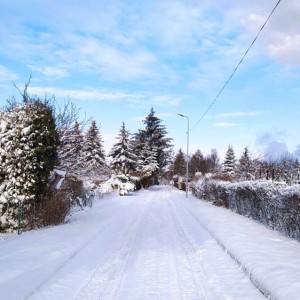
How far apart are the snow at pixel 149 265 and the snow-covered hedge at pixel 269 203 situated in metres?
0.68

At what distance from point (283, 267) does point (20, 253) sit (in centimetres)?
563

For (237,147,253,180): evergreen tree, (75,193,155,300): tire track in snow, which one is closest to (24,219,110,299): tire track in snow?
(75,193,155,300): tire track in snow

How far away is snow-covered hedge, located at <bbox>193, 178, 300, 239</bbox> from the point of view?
11.9 meters

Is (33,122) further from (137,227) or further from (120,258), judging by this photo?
(120,258)

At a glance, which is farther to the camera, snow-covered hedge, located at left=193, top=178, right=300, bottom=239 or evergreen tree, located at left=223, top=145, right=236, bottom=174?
evergreen tree, located at left=223, top=145, right=236, bottom=174

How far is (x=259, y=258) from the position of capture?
339 inches

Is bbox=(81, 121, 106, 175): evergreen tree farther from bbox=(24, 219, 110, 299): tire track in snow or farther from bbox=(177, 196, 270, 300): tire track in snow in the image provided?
bbox=(177, 196, 270, 300): tire track in snow

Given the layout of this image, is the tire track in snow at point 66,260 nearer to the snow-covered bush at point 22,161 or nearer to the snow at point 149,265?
the snow at point 149,265

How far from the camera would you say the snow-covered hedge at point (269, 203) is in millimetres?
11898

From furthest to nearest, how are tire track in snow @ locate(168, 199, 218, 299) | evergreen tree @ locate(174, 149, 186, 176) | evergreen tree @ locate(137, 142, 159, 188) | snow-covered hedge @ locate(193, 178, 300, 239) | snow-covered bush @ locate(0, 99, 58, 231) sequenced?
evergreen tree @ locate(174, 149, 186, 176), evergreen tree @ locate(137, 142, 159, 188), snow-covered bush @ locate(0, 99, 58, 231), snow-covered hedge @ locate(193, 178, 300, 239), tire track in snow @ locate(168, 199, 218, 299)

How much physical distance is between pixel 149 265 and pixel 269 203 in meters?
7.41

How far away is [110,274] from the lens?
25.5ft

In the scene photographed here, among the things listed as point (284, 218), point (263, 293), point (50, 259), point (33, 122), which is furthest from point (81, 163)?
point (263, 293)

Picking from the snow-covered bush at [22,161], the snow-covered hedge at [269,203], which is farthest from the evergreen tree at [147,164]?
the snow-covered bush at [22,161]
